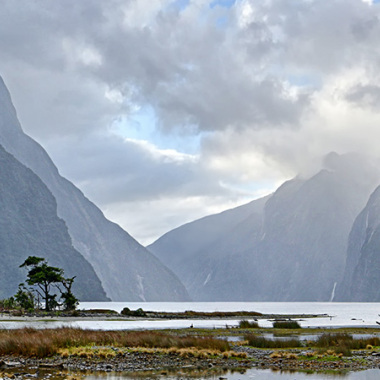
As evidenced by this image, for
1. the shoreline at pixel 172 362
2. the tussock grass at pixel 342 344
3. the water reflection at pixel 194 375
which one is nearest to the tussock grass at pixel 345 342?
the tussock grass at pixel 342 344

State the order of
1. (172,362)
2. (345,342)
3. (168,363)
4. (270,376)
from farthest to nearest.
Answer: (345,342) < (172,362) < (168,363) < (270,376)

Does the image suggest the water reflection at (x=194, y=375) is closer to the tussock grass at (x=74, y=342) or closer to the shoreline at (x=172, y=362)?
the shoreline at (x=172, y=362)

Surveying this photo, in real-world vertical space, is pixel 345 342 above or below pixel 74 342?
below

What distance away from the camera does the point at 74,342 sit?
3797 cm

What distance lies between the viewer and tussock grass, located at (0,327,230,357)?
1384 inches

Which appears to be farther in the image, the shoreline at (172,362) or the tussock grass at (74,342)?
the tussock grass at (74,342)

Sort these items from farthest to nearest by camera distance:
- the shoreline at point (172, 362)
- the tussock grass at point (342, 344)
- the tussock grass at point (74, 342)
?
the tussock grass at point (342, 344) < the tussock grass at point (74, 342) < the shoreline at point (172, 362)

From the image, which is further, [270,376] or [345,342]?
[345,342]

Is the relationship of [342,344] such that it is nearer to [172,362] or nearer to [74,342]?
[172,362]

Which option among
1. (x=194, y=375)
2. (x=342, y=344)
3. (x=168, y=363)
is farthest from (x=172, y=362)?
(x=342, y=344)

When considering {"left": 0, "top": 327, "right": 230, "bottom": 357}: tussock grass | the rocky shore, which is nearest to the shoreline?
the rocky shore

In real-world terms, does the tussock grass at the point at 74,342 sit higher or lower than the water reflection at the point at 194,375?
higher

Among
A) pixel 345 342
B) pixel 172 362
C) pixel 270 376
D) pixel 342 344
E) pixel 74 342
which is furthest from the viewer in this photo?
pixel 345 342

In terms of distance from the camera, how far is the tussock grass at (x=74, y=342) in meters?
35.2
